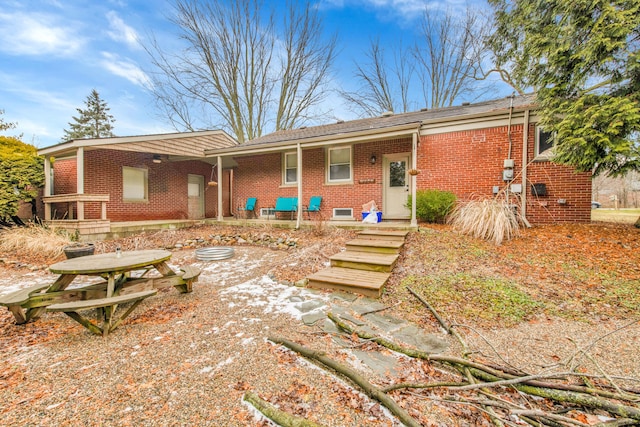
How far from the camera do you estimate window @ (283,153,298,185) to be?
985 cm

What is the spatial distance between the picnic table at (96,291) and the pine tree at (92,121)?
33269 millimetres

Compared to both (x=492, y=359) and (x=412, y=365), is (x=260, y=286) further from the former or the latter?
(x=492, y=359)

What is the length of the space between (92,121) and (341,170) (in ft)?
106

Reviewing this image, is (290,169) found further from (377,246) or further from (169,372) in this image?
(169,372)

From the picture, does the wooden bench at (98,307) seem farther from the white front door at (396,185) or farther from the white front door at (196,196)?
the white front door at (196,196)

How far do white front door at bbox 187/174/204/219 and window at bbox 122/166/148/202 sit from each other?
1.74 meters

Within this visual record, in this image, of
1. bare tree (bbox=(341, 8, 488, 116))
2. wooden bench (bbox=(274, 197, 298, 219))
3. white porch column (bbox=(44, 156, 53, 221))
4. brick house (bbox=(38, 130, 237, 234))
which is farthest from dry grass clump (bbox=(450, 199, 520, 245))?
bare tree (bbox=(341, 8, 488, 116))

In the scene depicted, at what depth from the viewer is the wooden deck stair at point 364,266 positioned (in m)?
3.67

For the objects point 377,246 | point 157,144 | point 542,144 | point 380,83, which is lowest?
point 377,246

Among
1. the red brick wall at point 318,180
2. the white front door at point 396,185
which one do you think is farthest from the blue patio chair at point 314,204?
the white front door at point 396,185

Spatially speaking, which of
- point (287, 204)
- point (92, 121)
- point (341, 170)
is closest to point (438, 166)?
point (341, 170)

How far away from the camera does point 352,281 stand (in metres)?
3.75

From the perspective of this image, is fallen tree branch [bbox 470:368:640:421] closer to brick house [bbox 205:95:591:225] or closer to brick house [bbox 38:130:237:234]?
brick house [bbox 205:95:591:225]

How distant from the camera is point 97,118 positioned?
91.0ft
